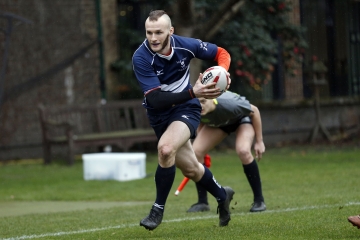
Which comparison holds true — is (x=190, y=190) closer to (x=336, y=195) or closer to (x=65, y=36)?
(x=336, y=195)

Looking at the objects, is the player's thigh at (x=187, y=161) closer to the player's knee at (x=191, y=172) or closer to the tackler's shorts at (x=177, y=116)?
the player's knee at (x=191, y=172)

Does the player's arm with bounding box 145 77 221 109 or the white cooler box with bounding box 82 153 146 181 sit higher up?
the player's arm with bounding box 145 77 221 109

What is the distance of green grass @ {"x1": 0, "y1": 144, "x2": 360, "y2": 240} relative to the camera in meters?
6.90

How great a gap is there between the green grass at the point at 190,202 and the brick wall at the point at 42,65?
91 centimetres

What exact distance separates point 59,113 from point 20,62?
1499 millimetres

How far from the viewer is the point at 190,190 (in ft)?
37.6

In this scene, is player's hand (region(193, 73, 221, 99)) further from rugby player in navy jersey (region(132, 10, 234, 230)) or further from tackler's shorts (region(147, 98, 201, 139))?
tackler's shorts (region(147, 98, 201, 139))

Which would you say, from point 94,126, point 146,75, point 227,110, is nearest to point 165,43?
point 146,75

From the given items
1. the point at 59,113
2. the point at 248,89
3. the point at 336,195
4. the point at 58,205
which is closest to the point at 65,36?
the point at 59,113

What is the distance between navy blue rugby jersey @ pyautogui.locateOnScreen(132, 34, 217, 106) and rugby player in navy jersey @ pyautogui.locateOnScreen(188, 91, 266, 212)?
45.0 inches

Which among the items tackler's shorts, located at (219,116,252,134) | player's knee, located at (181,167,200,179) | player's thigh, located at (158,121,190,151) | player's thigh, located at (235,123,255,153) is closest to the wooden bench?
tackler's shorts, located at (219,116,252,134)

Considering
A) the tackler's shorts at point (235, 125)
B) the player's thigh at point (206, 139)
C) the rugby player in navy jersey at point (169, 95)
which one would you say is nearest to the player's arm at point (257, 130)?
the tackler's shorts at point (235, 125)

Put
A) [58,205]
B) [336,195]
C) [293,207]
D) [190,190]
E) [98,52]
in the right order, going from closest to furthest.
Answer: [293,207], [336,195], [58,205], [190,190], [98,52]

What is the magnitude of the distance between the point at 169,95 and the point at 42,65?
410 inches
